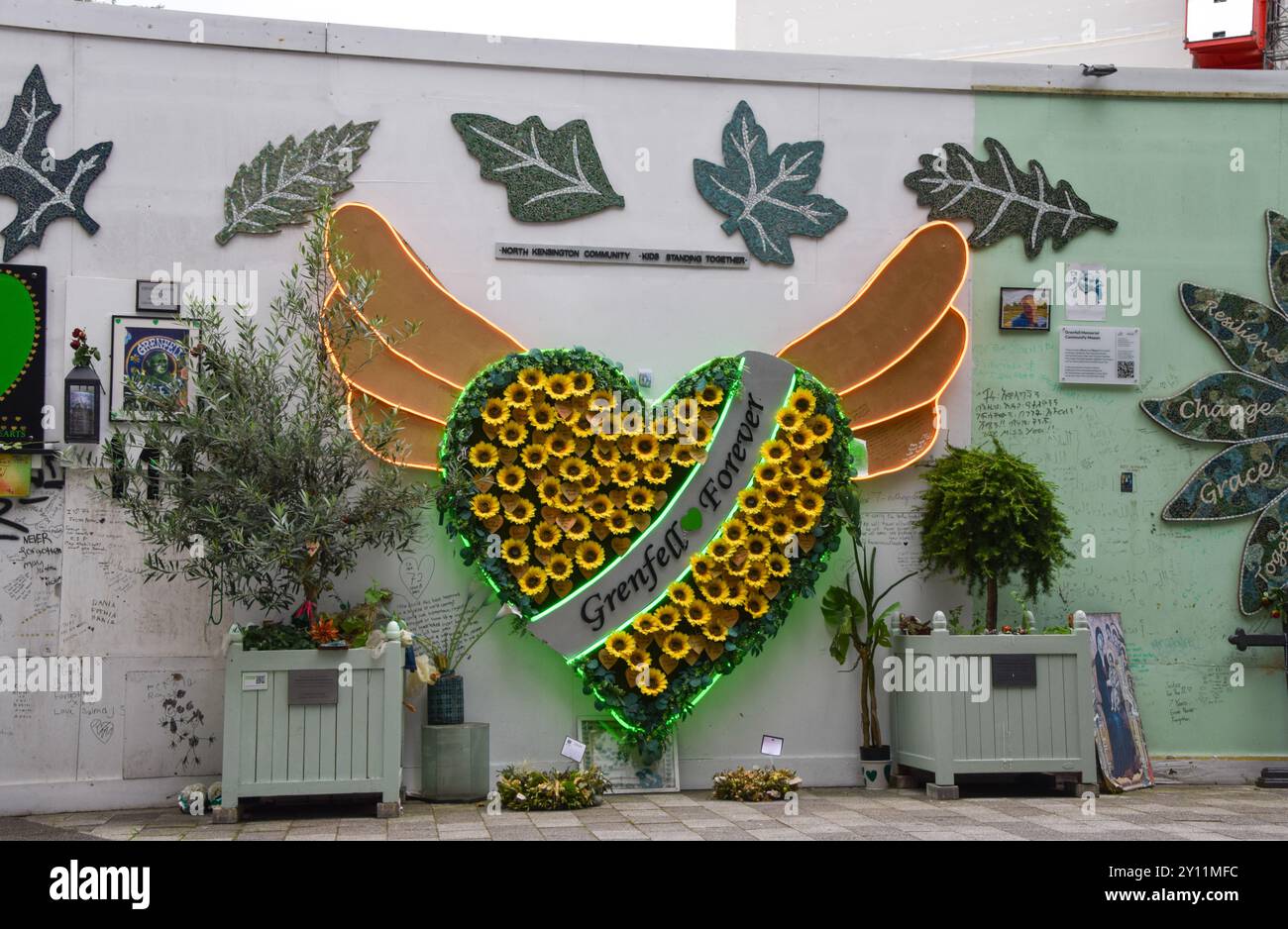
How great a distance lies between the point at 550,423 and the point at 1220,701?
4883 mm

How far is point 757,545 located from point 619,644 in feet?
3.49

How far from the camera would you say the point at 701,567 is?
852 cm

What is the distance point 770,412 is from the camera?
8664 millimetres

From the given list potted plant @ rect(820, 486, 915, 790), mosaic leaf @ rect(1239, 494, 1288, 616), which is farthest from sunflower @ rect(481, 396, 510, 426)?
mosaic leaf @ rect(1239, 494, 1288, 616)

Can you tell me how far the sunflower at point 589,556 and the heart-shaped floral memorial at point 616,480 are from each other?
1 cm

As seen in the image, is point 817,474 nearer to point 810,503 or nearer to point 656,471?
point 810,503

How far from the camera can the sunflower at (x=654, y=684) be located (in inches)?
329

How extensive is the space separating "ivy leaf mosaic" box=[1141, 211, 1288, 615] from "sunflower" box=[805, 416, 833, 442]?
2.34 metres

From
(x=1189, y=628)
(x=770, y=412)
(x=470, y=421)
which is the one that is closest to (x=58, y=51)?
(x=470, y=421)

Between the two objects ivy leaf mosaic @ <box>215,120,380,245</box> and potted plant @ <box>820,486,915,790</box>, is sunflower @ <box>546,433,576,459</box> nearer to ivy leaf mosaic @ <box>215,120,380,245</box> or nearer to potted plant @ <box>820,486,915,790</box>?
potted plant @ <box>820,486,915,790</box>

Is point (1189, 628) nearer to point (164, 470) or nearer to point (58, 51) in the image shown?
point (164, 470)

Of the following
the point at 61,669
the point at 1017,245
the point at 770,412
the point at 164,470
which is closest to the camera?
the point at 164,470

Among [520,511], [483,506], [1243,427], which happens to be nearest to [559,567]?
[520,511]

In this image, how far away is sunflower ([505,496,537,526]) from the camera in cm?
831
